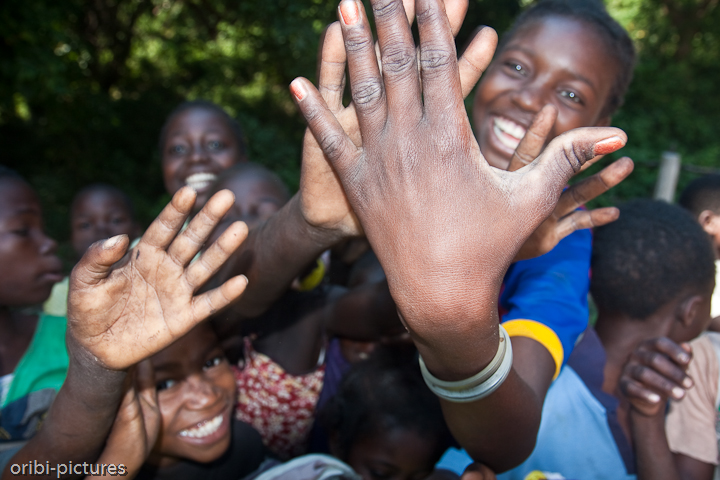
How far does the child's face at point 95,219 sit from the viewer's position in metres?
3.46

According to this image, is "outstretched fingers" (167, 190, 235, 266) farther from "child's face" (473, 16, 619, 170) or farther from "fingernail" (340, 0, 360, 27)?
"child's face" (473, 16, 619, 170)

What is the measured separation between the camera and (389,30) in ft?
2.92

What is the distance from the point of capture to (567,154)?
0.92 m

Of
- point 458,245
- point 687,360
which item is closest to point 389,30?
point 458,245

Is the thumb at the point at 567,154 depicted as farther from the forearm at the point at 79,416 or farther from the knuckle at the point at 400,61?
the forearm at the point at 79,416

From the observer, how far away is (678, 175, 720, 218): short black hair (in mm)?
2887

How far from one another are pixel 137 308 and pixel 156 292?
5cm

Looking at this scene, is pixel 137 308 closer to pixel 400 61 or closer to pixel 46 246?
pixel 400 61

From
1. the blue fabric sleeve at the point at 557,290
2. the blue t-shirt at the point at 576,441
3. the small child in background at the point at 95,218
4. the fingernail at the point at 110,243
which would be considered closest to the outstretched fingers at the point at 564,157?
the blue fabric sleeve at the point at 557,290

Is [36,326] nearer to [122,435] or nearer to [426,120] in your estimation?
[122,435]

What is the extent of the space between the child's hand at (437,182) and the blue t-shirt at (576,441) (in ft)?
2.88

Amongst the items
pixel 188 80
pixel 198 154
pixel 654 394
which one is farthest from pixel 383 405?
pixel 188 80

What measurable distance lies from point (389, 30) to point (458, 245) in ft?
1.29

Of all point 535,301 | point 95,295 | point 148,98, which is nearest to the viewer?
point 95,295
